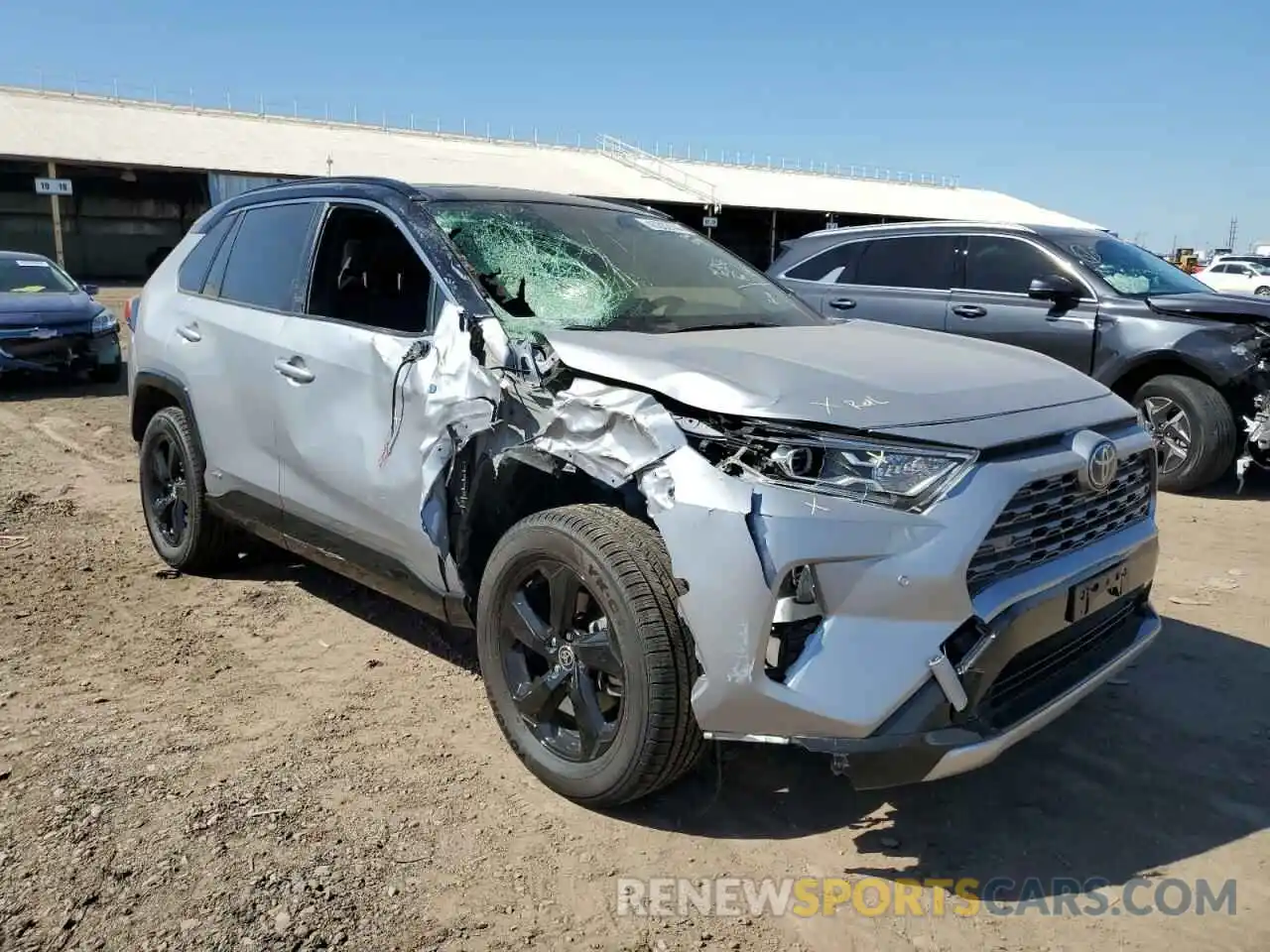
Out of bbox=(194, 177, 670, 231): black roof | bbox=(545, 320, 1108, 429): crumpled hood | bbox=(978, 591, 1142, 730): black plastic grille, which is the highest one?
bbox=(194, 177, 670, 231): black roof

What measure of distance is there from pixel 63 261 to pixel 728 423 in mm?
36081

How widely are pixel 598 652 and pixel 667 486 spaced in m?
0.55

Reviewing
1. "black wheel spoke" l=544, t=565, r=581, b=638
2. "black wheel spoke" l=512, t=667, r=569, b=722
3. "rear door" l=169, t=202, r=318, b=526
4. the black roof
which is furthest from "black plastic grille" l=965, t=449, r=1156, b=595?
"rear door" l=169, t=202, r=318, b=526

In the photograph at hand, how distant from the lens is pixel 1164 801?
311cm

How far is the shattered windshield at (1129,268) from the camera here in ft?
24.6

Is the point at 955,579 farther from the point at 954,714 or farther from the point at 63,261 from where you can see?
the point at 63,261

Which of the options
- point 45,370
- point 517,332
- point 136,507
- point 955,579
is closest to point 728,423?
point 955,579

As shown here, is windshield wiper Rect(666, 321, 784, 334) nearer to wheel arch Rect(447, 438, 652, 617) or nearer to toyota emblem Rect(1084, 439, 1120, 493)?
wheel arch Rect(447, 438, 652, 617)

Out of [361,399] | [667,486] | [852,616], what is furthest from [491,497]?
[852,616]

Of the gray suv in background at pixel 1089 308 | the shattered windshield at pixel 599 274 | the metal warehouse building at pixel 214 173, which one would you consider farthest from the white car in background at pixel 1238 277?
the shattered windshield at pixel 599 274

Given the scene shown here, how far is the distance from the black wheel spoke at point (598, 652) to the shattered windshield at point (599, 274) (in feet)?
3.27

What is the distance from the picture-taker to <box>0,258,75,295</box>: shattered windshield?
459 inches

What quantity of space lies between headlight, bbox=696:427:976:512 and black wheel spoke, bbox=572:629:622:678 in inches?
24.2

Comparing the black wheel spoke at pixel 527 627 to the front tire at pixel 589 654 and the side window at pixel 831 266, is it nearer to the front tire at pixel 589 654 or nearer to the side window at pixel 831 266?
the front tire at pixel 589 654
